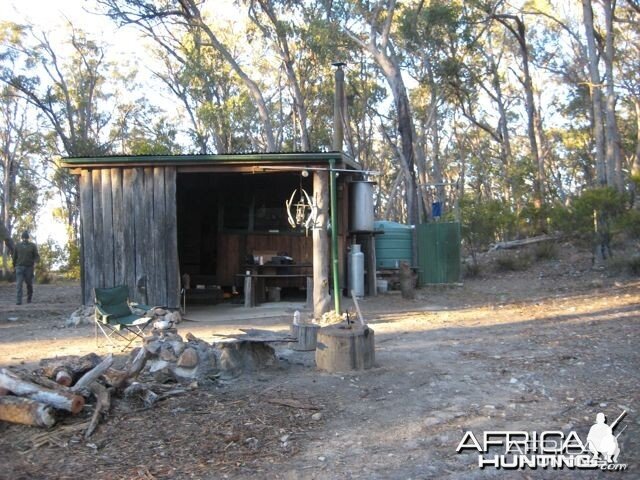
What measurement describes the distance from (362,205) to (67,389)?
9010 mm

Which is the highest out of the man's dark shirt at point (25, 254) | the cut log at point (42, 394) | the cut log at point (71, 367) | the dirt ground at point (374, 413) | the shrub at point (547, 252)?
the man's dark shirt at point (25, 254)

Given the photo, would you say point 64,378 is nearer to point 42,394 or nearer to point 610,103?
point 42,394

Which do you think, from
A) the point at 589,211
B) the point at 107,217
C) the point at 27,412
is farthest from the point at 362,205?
the point at 27,412

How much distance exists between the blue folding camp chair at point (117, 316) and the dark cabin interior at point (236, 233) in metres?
4.71

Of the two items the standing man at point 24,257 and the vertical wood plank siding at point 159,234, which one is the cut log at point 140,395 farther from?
the standing man at point 24,257

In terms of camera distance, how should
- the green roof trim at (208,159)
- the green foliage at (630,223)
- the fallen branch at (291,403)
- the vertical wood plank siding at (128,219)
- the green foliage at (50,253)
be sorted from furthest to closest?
1. the green foliage at (50,253)
2. the green foliage at (630,223)
3. the vertical wood plank siding at (128,219)
4. the green roof trim at (208,159)
5. the fallen branch at (291,403)

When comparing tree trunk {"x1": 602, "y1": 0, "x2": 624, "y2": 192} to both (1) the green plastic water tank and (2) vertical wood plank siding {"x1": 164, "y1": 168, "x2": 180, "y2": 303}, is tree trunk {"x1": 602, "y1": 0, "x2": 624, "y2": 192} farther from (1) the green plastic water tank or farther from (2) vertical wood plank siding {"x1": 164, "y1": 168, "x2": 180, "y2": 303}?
(2) vertical wood plank siding {"x1": 164, "y1": 168, "x2": 180, "y2": 303}

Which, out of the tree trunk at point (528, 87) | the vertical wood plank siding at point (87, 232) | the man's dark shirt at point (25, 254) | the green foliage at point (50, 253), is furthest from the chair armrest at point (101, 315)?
the tree trunk at point (528, 87)

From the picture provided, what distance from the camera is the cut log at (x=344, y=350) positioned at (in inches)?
241

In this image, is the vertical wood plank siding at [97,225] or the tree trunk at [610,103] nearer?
the vertical wood plank siding at [97,225]

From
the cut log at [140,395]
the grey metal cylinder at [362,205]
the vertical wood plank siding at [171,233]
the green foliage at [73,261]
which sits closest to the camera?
the cut log at [140,395]

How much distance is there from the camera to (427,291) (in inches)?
590

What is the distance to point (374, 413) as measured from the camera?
495cm

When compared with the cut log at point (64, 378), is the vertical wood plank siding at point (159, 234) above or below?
above
